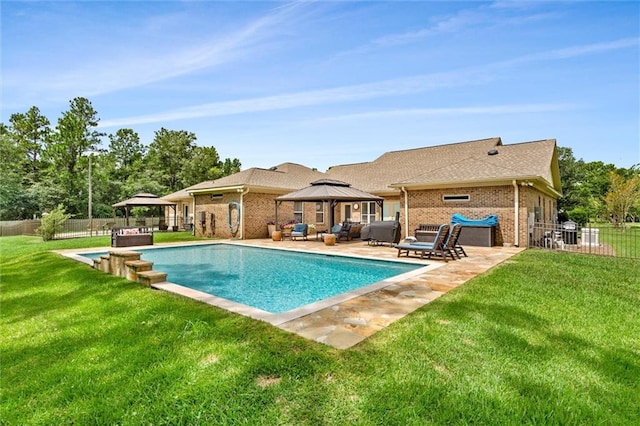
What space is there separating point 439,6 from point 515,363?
9.53 meters

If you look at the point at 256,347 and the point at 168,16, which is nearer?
the point at 256,347

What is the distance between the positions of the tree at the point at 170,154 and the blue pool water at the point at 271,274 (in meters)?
31.5

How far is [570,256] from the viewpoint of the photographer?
9688mm

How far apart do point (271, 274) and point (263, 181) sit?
1069 cm

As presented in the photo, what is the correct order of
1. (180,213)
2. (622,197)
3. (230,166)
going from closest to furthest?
1. (622,197)
2. (180,213)
3. (230,166)

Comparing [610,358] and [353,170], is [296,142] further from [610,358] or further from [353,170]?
[610,358]

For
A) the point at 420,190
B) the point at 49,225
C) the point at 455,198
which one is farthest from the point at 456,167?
the point at 49,225

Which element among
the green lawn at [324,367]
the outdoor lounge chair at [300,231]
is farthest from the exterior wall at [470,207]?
the green lawn at [324,367]

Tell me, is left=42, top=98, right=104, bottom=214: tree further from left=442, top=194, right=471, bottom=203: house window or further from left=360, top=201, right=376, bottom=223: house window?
left=442, top=194, right=471, bottom=203: house window

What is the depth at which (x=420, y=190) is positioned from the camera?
14844 mm

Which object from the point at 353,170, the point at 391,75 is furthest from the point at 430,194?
the point at 353,170

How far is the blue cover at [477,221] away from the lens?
12.6 metres

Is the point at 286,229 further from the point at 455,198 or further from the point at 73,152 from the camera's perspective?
the point at 73,152

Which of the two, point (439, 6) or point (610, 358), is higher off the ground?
point (439, 6)
